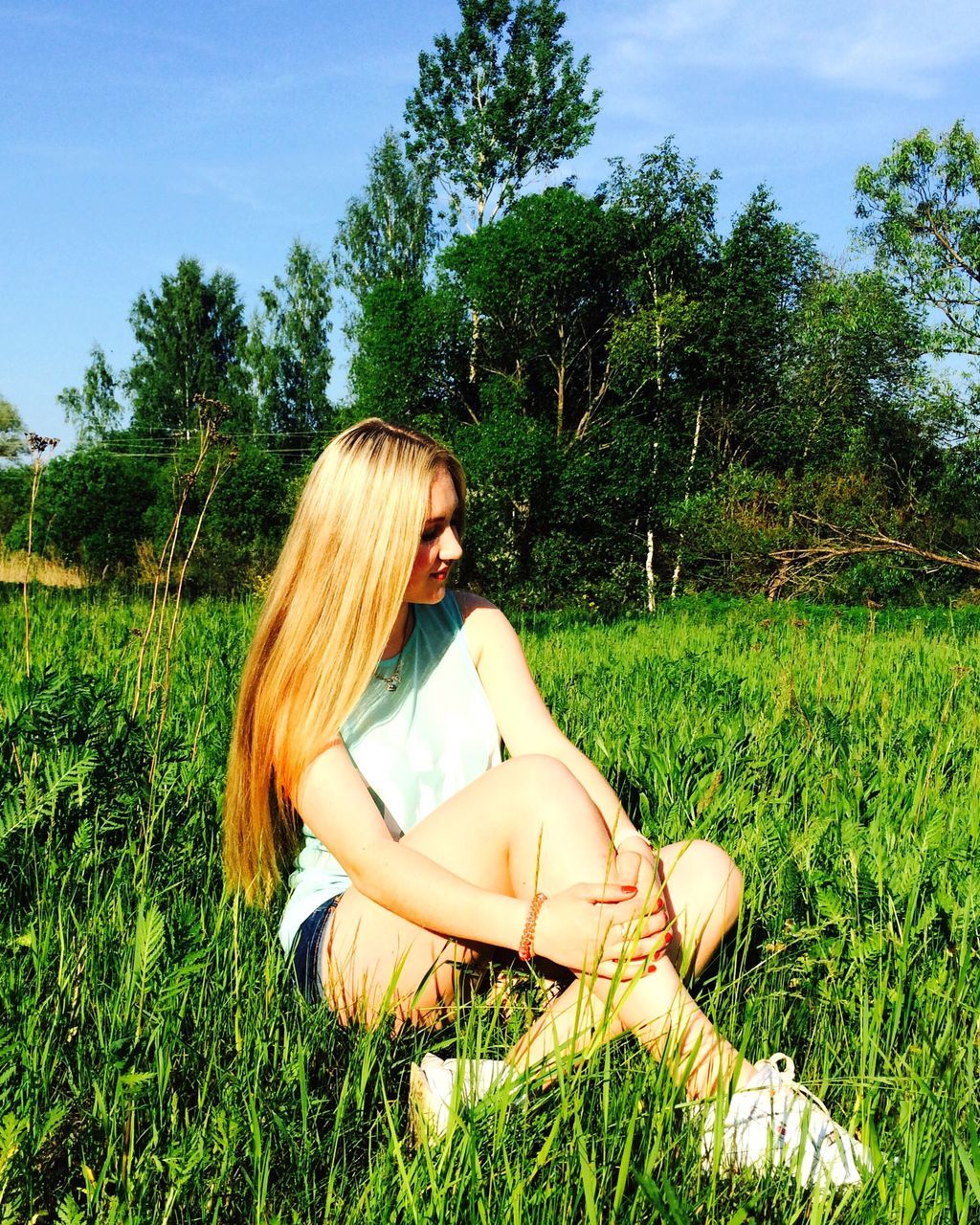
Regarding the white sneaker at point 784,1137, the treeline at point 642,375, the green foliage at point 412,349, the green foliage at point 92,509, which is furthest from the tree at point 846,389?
the white sneaker at point 784,1137

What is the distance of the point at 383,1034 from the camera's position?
1.69 m

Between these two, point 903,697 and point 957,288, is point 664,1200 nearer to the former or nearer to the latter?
point 903,697

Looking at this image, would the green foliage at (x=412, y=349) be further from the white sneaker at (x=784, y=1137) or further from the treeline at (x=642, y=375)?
the white sneaker at (x=784, y=1137)

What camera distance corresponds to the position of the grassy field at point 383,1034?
1.27m

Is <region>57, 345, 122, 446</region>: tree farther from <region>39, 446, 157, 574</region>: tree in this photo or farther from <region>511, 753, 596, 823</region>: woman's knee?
<region>511, 753, 596, 823</region>: woman's knee

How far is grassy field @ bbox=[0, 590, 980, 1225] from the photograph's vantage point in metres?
1.27

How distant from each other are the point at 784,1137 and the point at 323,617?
1317 mm

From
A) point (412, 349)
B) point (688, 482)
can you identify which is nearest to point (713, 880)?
point (688, 482)

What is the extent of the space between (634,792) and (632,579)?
1743 cm

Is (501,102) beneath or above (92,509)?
above

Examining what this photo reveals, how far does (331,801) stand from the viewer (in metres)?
1.96

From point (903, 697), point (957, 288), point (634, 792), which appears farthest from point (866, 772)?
point (957, 288)

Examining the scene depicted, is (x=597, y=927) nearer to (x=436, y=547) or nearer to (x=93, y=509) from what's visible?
(x=436, y=547)

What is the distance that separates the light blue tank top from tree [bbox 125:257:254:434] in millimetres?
39471
